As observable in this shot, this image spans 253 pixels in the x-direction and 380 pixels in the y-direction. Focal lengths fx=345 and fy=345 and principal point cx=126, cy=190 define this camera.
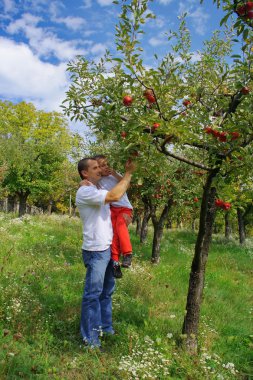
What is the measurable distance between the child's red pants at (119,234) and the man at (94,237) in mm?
146

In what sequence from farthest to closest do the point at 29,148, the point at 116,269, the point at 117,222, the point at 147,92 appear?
1. the point at 29,148
2. the point at 117,222
3. the point at 116,269
4. the point at 147,92

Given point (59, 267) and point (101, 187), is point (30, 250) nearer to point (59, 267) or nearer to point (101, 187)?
point (59, 267)

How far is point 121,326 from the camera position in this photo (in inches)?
209

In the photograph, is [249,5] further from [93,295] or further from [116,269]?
[93,295]

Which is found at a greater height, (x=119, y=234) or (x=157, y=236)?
(x=119, y=234)

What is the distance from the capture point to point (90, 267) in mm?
4691

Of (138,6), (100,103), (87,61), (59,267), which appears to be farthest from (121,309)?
(138,6)

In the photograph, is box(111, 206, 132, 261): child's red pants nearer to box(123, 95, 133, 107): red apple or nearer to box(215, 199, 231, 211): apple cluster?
box(215, 199, 231, 211): apple cluster

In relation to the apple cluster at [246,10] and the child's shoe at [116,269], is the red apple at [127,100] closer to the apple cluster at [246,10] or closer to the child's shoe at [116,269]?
the apple cluster at [246,10]

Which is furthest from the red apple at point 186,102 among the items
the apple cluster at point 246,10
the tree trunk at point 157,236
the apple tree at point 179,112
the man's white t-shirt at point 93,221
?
the tree trunk at point 157,236

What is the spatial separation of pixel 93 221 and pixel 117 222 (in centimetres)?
47

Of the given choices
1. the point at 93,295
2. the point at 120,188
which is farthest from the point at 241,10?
the point at 93,295

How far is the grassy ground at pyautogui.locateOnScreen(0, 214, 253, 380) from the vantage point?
163 inches

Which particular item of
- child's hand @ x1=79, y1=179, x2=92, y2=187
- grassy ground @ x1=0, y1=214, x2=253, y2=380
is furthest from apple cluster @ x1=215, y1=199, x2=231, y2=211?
grassy ground @ x1=0, y1=214, x2=253, y2=380
